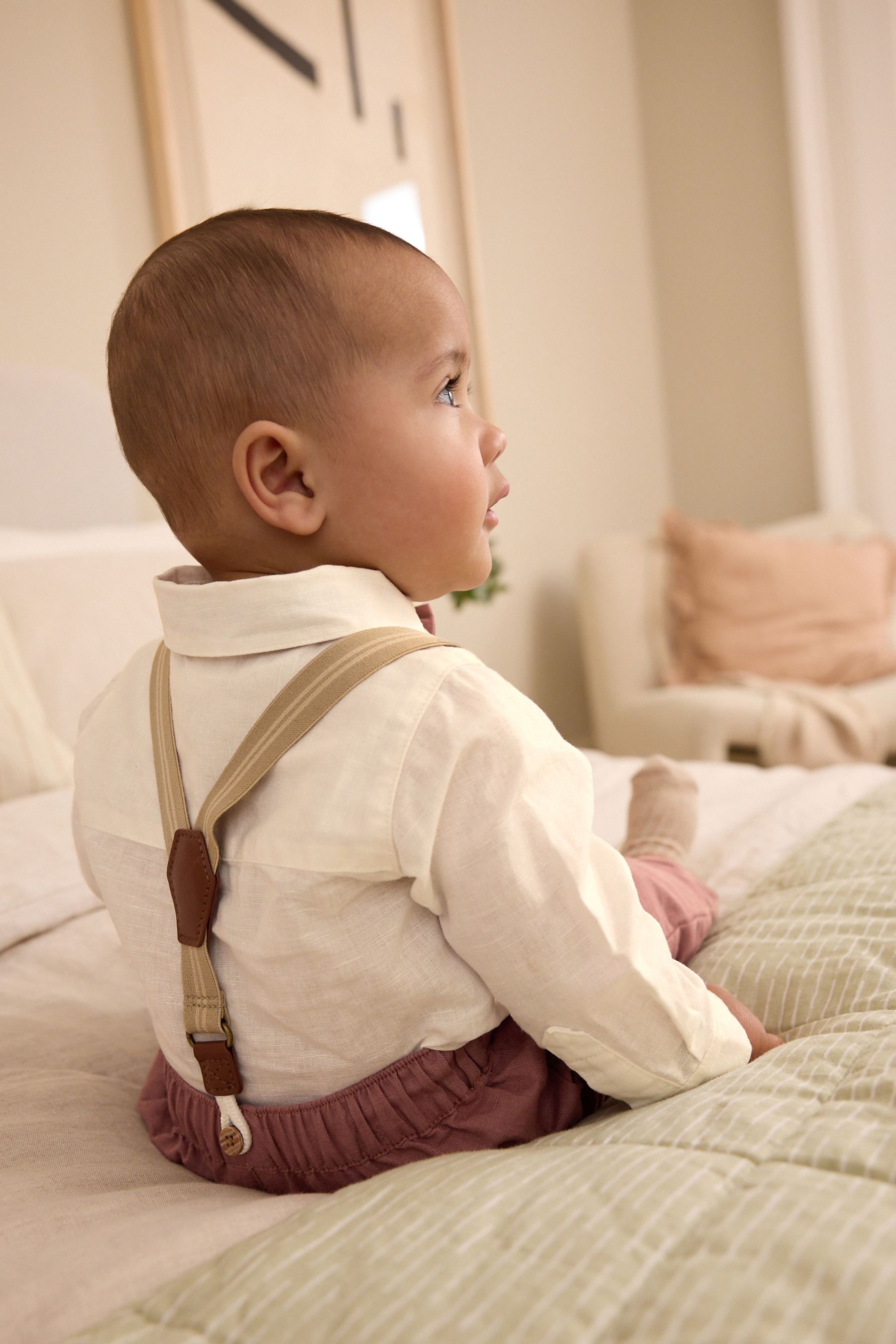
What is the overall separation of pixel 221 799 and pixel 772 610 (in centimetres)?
238

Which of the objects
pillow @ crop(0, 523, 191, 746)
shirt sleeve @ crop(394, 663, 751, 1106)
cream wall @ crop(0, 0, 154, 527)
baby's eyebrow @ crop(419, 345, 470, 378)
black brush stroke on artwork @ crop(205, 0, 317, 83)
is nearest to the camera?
shirt sleeve @ crop(394, 663, 751, 1106)

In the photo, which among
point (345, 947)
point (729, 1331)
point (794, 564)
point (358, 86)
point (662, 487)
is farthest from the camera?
point (662, 487)

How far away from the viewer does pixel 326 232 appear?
67 cm

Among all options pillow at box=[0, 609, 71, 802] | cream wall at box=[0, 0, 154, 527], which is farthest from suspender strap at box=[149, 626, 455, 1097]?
cream wall at box=[0, 0, 154, 527]

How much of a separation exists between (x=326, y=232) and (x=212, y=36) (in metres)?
1.79

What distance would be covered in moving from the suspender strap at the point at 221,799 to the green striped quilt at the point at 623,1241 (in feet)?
0.45

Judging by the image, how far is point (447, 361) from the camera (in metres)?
0.70

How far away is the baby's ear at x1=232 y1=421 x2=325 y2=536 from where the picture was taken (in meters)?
0.65

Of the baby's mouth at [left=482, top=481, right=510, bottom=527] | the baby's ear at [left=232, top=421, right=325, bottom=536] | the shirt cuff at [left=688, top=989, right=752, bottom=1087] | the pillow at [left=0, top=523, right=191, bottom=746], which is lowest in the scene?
the shirt cuff at [left=688, top=989, right=752, bottom=1087]

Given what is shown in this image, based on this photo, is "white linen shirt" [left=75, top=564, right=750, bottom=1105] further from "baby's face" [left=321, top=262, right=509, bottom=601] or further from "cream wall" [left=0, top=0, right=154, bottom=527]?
"cream wall" [left=0, top=0, right=154, bottom=527]

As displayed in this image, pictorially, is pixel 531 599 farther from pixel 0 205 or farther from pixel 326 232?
pixel 326 232

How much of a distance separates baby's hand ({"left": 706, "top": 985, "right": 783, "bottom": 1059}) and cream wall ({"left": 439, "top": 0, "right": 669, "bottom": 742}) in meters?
2.11

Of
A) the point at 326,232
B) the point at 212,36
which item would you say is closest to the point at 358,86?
the point at 212,36

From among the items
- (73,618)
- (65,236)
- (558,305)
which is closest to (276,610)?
(73,618)
